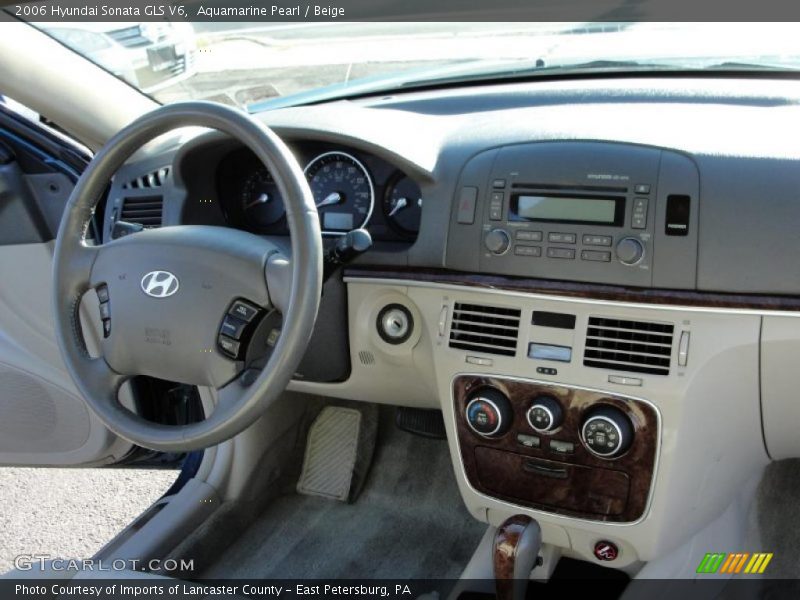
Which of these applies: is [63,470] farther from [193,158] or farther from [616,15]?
[616,15]

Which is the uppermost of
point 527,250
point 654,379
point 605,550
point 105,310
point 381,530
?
point 527,250

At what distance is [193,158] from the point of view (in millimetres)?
2127

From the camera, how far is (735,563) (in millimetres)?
2066

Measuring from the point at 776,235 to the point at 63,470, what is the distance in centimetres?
248

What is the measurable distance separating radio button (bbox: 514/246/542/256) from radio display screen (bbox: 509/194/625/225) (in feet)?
0.20

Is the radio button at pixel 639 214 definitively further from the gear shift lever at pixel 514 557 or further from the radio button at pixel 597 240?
the gear shift lever at pixel 514 557

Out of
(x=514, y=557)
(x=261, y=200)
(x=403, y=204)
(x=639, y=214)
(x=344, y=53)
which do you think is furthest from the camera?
(x=344, y=53)

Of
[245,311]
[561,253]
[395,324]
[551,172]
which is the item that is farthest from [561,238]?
[245,311]

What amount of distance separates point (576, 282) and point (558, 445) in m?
0.37

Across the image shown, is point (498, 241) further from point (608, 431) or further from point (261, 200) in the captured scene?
point (261, 200)

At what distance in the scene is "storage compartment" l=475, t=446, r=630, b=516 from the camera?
1.85 m

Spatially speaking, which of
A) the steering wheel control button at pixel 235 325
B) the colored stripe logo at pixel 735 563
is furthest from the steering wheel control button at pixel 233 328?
the colored stripe logo at pixel 735 563

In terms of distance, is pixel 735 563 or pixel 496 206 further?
pixel 735 563

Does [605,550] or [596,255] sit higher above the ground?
[596,255]
